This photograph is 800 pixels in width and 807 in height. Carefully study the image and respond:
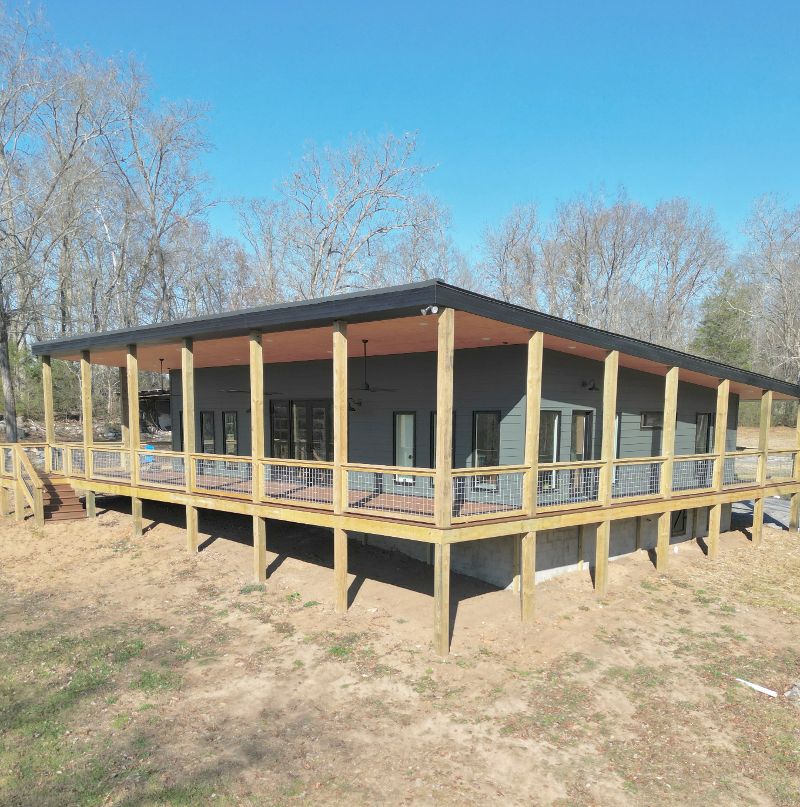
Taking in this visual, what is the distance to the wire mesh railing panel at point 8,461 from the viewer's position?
15901mm

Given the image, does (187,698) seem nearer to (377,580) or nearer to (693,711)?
(377,580)

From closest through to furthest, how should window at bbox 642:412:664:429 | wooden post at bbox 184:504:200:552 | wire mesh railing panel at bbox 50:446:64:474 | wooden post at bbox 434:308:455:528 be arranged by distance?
wooden post at bbox 434:308:455:528 → wooden post at bbox 184:504:200:552 → window at bbox 642:412:664:429 → wire mesh railing panel at bbox 50:446:64:474

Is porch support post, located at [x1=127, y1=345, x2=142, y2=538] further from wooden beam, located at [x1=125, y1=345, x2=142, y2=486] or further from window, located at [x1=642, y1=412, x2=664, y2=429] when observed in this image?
window, located at [x1=642, y1=412, x2=664, y2=429]

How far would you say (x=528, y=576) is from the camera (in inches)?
380

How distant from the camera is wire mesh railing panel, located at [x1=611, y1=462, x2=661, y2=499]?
40.8 ft

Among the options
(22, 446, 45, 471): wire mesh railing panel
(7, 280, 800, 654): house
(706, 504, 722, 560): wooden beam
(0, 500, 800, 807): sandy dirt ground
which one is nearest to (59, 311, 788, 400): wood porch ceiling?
(7, 280, 800, 654): house

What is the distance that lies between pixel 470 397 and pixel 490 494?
2.32 metres

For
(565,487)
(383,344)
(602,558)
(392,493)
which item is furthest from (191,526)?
(602,558)

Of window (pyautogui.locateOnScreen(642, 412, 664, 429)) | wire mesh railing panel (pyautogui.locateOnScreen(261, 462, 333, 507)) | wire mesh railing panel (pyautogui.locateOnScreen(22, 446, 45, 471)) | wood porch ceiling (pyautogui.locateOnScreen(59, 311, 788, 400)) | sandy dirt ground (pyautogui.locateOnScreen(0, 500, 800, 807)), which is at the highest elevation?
wood porch ceiling (pyautogui.locateOnScreen(59, 311, 788, 400))

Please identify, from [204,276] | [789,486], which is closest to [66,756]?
[789,486]

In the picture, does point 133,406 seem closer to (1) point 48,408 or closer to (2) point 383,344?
(1) point 48,408

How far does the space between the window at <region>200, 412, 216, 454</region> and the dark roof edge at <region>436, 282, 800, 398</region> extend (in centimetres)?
1214

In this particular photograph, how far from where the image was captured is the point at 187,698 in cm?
714

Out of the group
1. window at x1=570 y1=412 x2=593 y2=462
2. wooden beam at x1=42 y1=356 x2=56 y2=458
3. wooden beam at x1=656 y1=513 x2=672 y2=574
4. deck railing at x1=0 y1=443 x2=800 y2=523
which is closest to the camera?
deck railing at x1=0 y1=443 x2=800 y2=523
